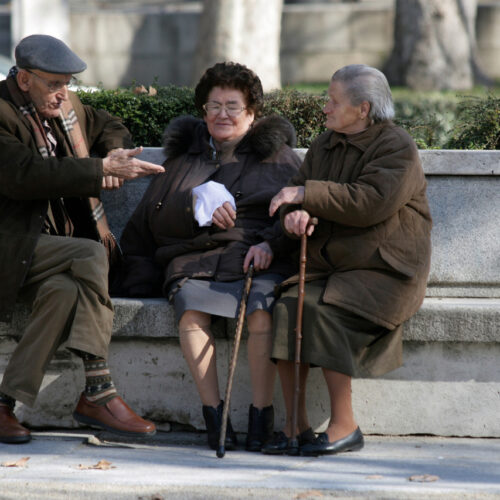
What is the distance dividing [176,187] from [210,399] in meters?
1.17

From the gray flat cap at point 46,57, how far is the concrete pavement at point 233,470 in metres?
1.84

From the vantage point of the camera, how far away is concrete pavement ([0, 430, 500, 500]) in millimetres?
3875

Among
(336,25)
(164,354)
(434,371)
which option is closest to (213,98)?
(164,354)

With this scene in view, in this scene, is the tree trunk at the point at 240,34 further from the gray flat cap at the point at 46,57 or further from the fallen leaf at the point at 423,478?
the fallen leaf at the point at 423,478

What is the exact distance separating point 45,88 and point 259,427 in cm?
200

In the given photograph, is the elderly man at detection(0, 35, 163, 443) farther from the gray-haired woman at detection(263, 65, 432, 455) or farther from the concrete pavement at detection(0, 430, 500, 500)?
the gray-haired woman at detection(263, 65, 432, 455)

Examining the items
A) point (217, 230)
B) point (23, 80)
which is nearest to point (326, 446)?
point (217, 230)

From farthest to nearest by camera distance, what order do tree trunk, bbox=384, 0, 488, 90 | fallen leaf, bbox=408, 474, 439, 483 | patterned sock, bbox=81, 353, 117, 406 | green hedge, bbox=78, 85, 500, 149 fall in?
tree trunk, bbox=384, 0, 488, 90
green hedge, bbox=78, 85, 500, 149
patterned sock, bbox=81, 353, 117, 406
fallen leaf, bbox=408, 474, 439, 483

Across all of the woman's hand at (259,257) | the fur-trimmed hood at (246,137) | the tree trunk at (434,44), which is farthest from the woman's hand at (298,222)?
the tree trunk at (434,44)

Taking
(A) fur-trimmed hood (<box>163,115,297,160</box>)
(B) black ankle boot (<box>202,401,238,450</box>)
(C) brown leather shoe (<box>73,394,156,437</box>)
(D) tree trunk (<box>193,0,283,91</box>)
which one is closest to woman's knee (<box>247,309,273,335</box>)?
(B) black ankle boot (<box>202,401,238,450</box>)

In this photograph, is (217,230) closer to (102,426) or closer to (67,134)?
(67,134)

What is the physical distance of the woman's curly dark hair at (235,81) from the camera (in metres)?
5.12

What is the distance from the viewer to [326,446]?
14.7 ft

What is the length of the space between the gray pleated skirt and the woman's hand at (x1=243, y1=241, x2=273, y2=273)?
7 centimetres
